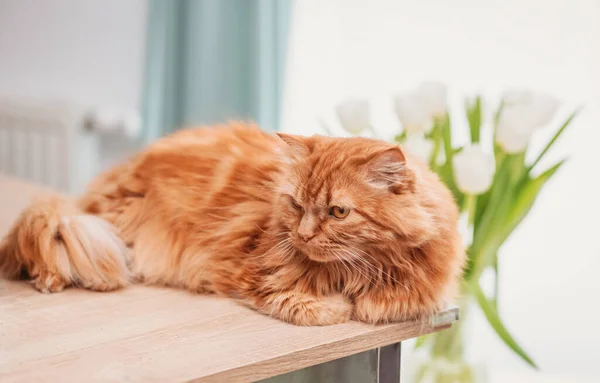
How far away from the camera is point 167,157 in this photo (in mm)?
1505

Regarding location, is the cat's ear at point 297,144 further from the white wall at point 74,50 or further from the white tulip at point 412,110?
the white wall at point 74,50

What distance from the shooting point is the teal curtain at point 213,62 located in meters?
2.36

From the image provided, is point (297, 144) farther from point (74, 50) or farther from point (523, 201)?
point (74, 50)

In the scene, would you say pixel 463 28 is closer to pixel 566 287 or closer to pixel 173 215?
pixel 566 287

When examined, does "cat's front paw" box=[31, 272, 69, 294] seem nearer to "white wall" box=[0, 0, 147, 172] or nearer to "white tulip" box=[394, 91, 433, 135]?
"white tulip" box=[394, 91, 433, 135]

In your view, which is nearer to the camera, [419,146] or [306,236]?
[306,236]

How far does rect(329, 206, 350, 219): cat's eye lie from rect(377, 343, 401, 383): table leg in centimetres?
26

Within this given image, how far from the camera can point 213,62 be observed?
100 inches

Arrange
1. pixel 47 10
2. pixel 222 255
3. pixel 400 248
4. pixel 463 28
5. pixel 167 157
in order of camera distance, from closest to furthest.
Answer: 1. pixel 400 248
2. pixel 222 255
3. pixel 167 157
4. pixel 463 28
5. pixel 47 10

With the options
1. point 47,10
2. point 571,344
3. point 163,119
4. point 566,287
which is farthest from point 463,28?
point 47,10

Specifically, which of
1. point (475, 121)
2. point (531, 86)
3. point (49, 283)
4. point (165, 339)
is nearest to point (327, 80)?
point (531, 86)

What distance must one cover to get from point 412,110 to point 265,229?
1.43 feet

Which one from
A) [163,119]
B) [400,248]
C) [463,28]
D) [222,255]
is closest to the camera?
[400,248]

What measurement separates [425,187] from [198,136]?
0.56m
